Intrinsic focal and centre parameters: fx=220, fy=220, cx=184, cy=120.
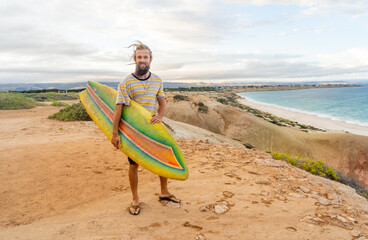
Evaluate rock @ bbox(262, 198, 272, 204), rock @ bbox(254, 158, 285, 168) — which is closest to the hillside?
rock @ bbox(254, 158, 285, 168)

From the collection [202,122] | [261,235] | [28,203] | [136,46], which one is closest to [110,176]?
[28,203]

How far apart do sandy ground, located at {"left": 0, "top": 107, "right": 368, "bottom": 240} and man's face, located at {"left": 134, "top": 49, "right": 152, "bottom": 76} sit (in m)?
2.10

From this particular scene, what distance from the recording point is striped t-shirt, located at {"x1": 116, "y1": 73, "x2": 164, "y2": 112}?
10.1ft

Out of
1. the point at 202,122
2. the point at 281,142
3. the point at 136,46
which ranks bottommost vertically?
the point at 281,142

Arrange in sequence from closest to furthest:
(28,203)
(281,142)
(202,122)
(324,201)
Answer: (28,203) → (324,201) → (281,142) → (202,122)

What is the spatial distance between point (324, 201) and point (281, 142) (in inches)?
585

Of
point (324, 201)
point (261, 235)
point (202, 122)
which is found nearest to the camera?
point (261, 235)

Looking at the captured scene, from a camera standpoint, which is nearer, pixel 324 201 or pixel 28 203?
pixel 28 203

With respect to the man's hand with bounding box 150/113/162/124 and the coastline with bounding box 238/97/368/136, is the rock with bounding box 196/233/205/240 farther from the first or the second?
the coastline with bounding box 238/97/368/136

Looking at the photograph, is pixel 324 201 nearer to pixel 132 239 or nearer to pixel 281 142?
pixel 132 239

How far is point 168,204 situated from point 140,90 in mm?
1912

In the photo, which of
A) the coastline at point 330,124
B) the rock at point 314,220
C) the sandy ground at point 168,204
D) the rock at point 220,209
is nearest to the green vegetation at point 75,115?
the sandy ground at point 168,204

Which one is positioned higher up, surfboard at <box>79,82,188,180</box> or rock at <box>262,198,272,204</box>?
surfboard at <box>79,82,188,180</box>

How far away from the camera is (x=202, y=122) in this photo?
2025cm
